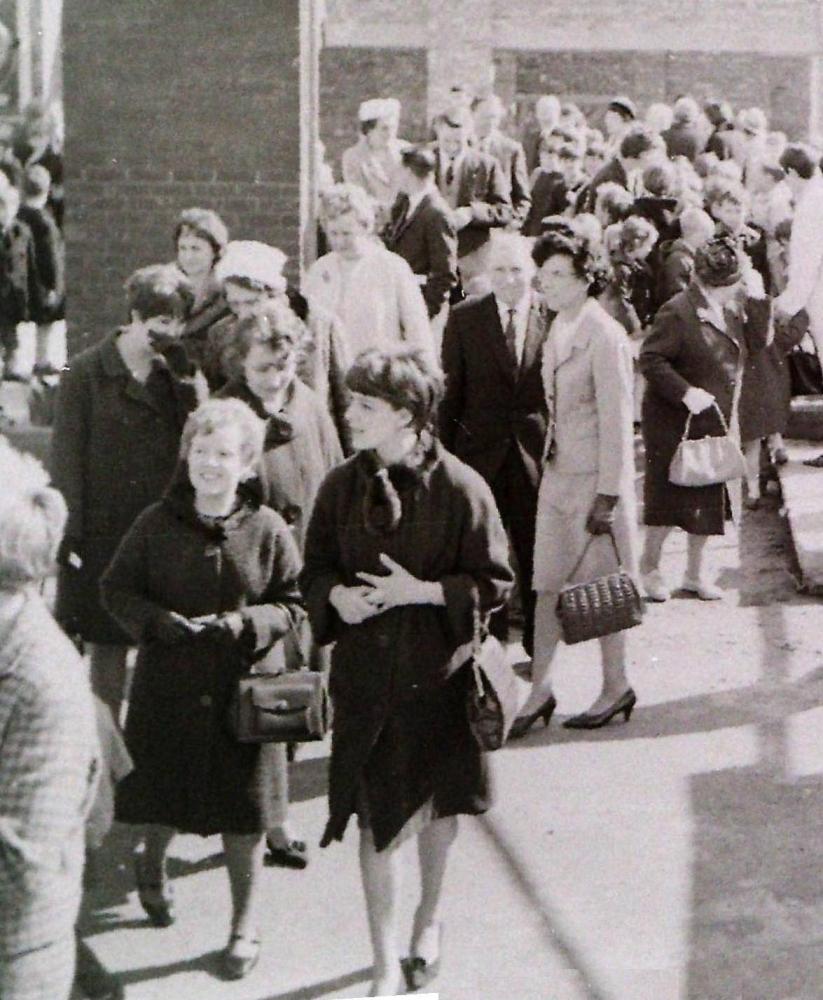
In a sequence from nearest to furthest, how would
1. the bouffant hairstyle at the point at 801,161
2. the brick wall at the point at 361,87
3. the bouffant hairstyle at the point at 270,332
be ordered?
the bouffant hairstyle at the point at 270,332
the bouffant hairstyle at the point at 801,161
the brick wall at the point at 361,87

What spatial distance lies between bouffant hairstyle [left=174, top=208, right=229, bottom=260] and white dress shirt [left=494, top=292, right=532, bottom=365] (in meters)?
0.80

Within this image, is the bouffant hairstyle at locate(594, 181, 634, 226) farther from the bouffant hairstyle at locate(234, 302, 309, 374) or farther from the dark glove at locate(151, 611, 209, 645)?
the dark glove at locate(151, 611, 209, 645)

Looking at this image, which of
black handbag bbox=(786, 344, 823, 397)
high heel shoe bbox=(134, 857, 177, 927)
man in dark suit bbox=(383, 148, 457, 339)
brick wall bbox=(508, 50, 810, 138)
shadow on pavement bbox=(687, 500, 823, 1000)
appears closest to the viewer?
shadow on pavement bbox=(687, 500, 823, 1000)

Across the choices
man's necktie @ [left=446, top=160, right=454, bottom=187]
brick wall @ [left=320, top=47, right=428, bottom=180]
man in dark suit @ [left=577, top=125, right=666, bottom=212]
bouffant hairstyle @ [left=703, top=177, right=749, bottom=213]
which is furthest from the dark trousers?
brick wall @ [left=320, top=47, right=428, bottom=180]

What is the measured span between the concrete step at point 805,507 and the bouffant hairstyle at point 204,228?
2385 millimetres

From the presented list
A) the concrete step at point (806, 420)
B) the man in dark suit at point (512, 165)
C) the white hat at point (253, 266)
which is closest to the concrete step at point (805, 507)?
the concrete step at point (806, 420)

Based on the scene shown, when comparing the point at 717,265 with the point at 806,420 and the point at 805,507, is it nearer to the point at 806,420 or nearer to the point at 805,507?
the point at 805,507

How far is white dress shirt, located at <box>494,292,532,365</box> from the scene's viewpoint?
5055 millimetres

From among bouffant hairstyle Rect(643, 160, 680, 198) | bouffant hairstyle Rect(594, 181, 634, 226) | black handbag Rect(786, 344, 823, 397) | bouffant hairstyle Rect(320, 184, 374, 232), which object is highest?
bouffant hairstyle Rect(643, 160, 680, 198)

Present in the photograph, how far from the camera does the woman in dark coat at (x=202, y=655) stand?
3.53 meters

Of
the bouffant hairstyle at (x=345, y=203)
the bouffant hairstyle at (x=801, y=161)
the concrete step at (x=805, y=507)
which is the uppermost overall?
the bouffant hairstyle at (x=801, y=161)

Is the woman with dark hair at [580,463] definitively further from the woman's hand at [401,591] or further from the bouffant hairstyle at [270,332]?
the woman's hand at [401,591]

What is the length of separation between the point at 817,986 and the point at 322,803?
1.29 meters

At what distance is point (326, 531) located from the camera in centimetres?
346
